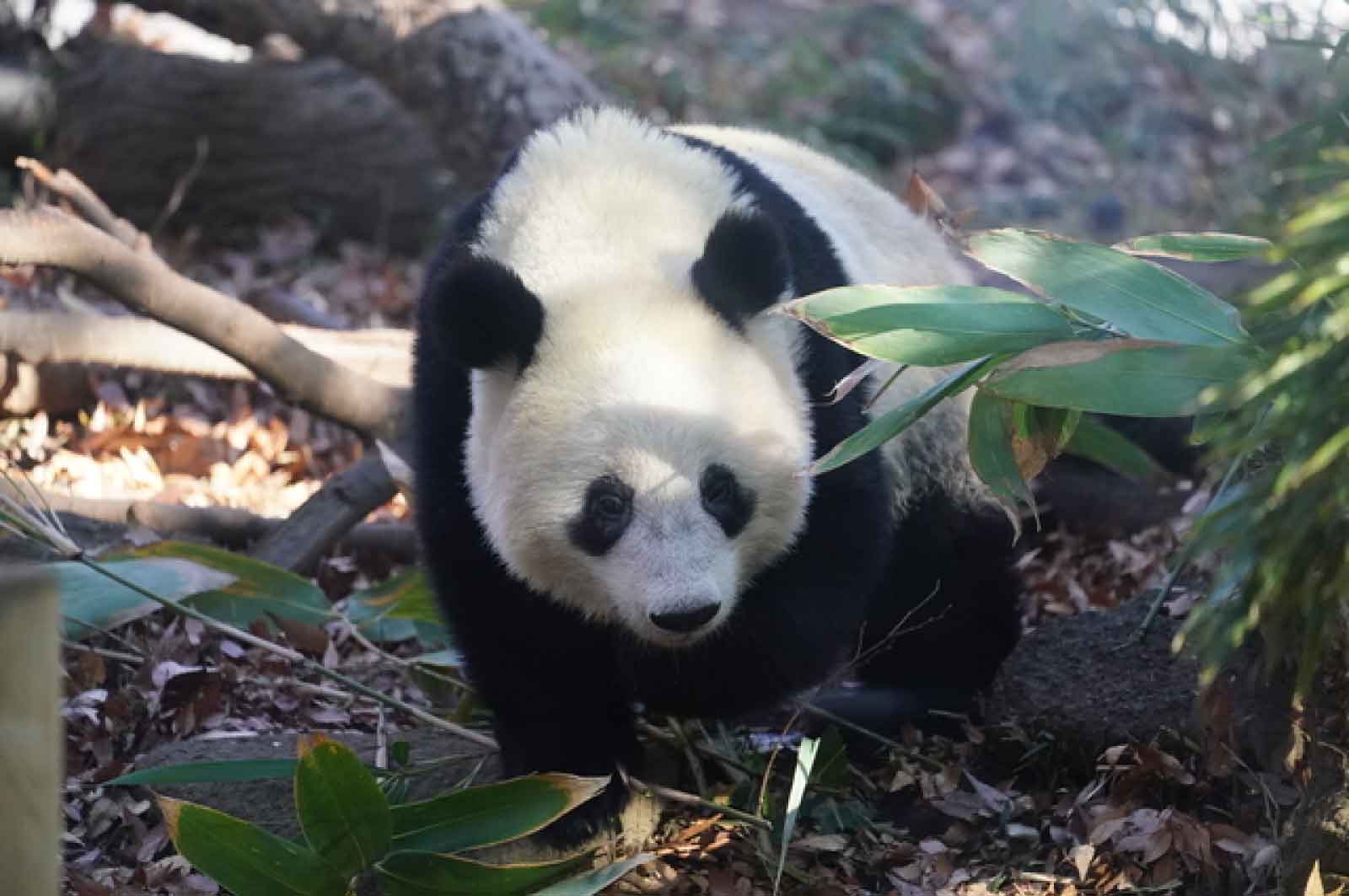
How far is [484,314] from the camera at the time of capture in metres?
3.01

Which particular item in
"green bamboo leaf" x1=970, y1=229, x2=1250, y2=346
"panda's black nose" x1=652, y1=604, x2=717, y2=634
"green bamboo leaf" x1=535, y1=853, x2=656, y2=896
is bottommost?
"green bamboo leaf" x1=535, y1=853, x2=656, y2=896

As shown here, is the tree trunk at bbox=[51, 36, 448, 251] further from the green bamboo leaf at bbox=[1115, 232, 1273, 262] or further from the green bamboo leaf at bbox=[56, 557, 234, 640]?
the green bamboo leaf at bbox=[1115, 232, 1273, 262]

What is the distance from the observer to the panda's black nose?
278 centimetres

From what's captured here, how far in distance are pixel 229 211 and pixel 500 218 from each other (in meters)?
4.89

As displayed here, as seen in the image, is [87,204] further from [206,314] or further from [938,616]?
[938,616]

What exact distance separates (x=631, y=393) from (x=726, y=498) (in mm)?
295

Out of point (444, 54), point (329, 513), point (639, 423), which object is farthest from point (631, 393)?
point (444, 54)

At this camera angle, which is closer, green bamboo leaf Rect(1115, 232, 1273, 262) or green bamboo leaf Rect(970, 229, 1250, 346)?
green bamboo leaf Rect(970, 229, 1250, 346)

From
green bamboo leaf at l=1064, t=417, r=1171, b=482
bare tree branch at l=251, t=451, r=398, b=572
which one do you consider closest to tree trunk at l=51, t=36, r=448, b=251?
bare tree branch at l=251, t=451, r=398, b=572

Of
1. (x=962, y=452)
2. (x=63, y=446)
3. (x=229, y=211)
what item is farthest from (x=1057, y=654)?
(x=229, y=211)

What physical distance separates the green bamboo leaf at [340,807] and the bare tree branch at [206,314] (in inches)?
94.1

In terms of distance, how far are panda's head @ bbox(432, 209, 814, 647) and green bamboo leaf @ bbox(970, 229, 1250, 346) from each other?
2.11 feet

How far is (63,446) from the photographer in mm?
5566

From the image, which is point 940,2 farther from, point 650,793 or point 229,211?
point 650,793
